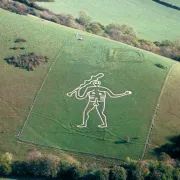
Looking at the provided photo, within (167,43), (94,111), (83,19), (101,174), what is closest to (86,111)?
(94,111)

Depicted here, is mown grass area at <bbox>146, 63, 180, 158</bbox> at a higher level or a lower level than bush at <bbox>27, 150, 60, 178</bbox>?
higher

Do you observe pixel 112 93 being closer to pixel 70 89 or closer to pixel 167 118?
pixel 70 89

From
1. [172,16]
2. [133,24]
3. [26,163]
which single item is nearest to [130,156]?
[26,163]

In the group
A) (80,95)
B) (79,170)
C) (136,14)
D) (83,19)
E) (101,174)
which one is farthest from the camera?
(136,14)

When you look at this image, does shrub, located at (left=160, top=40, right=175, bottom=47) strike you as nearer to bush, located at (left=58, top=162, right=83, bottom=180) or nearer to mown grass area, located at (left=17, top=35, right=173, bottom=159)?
mown grass area, located at (left=17, top=35, right=173, bottom=159)

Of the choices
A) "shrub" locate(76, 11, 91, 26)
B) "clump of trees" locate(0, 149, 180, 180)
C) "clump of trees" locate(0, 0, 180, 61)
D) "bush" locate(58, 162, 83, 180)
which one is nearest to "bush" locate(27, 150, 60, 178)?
"clump of trees" locate(0, 149, 180, 180)

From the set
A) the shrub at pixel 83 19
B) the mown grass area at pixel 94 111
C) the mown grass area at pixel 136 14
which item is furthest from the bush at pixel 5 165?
the mown grass area at pixel 136 14
